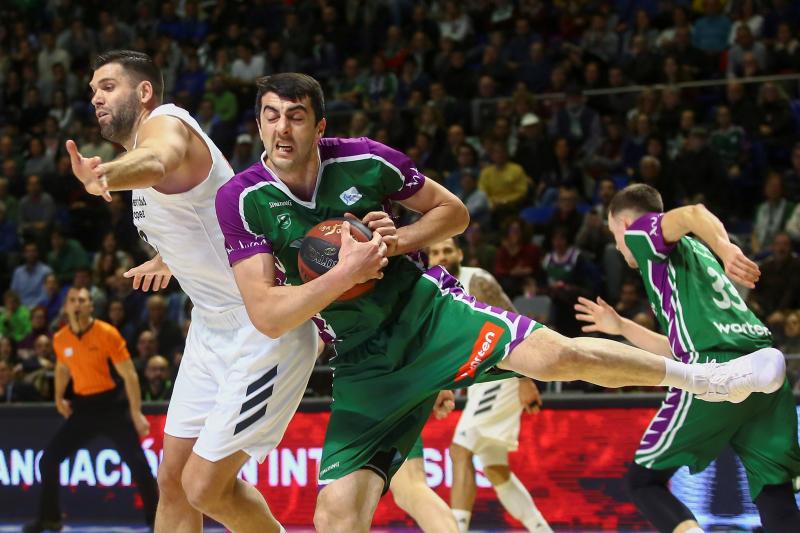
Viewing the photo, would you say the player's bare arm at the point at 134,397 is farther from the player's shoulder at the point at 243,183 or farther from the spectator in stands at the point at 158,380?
the player's shoulder at the point at 243,183

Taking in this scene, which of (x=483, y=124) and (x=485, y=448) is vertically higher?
(x=483, y=124)

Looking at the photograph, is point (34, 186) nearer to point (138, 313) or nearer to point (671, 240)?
point (138, 313)

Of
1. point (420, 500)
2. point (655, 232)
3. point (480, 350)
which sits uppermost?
point (655, 232)

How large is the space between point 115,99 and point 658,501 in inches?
121

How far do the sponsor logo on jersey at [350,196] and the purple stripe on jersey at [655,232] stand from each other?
1.68 meters

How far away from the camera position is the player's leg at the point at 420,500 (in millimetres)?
6277

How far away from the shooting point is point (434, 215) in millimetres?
4797

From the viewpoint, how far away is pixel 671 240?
5613 millimetres

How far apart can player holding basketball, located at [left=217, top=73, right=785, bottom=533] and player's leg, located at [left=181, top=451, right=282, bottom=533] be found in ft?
1.70

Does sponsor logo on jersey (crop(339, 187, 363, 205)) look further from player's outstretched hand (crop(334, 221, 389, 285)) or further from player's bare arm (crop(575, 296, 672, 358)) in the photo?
player's bare arm (crop(575, 296, 672, 358))

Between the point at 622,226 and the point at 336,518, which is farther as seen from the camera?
the point at 622,226

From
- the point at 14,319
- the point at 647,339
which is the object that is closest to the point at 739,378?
the point at 647,339

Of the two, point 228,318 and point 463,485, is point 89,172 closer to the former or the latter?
point 228,318

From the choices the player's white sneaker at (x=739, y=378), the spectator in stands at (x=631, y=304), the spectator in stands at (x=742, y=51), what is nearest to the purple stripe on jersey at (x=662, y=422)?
the player's white sneaker at (x=739, y=378)
